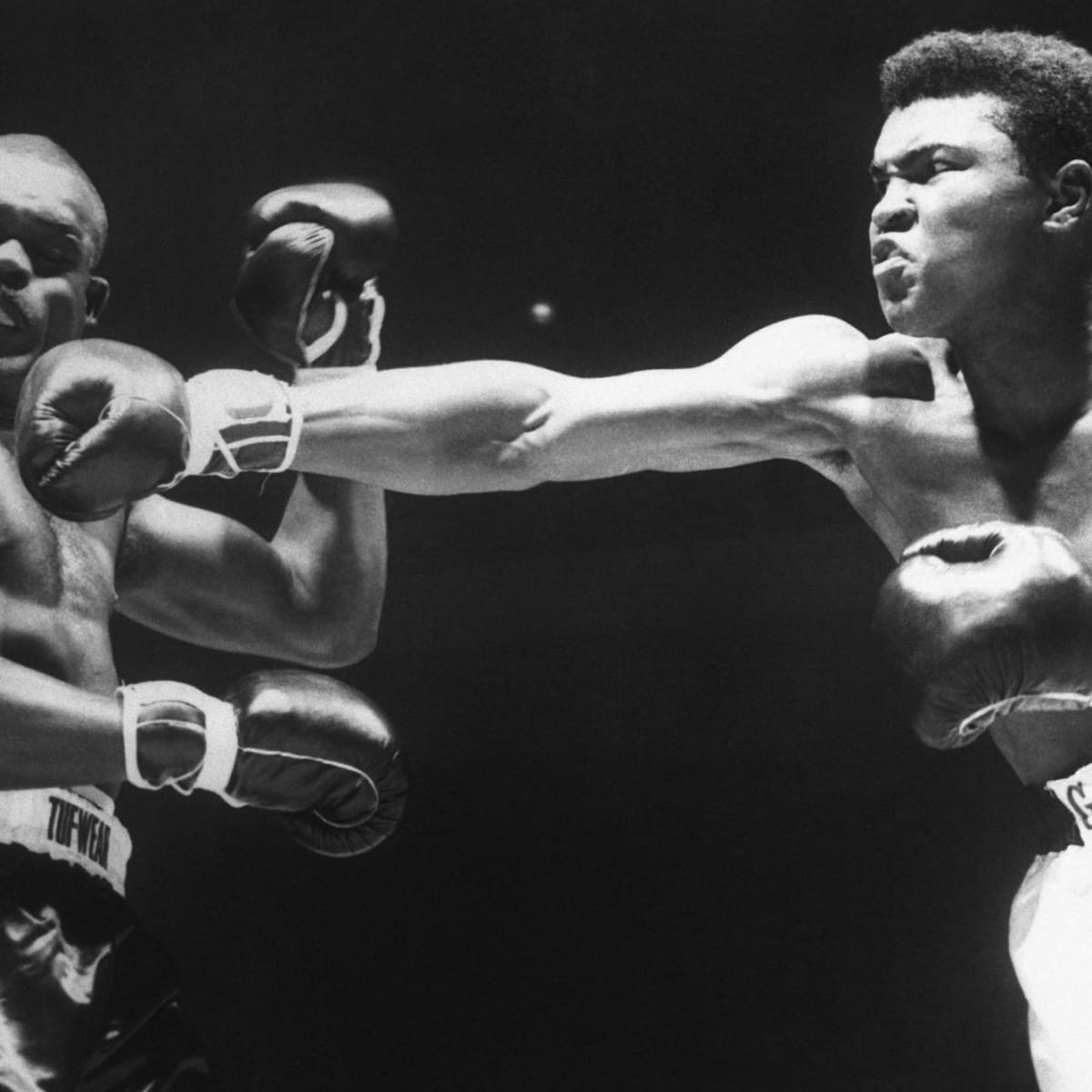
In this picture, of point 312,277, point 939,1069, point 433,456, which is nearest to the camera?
point 433,456

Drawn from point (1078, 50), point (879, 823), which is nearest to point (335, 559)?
point (879, 823)

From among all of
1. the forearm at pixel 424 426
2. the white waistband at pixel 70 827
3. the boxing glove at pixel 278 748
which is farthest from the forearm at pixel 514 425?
the white waistband at pixel 70 827

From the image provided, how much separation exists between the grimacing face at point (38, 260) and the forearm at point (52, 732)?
375mm

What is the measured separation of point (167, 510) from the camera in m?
2.23

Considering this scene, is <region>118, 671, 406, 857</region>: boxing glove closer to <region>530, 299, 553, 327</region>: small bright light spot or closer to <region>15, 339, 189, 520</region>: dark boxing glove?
<region>15, 339, 189, 520</region>: dark boxing glove

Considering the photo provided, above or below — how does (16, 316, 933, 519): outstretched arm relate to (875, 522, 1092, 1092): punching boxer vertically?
above

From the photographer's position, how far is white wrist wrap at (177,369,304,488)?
1905 millimetres

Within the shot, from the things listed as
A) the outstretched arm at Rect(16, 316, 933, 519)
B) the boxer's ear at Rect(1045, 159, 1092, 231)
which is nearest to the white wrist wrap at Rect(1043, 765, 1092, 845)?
the outstretched arm at Rect(16, 316, 933, 519)

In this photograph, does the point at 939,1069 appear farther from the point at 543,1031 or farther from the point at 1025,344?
the point at 1025,344

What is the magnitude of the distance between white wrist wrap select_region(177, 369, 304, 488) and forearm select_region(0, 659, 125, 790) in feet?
0.91

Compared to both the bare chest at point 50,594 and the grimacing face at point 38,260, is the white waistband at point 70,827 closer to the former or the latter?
the bare chest at point 50,594

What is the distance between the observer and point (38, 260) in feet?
6.98

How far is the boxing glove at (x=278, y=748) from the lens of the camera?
189cm

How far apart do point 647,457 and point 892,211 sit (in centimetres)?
39
